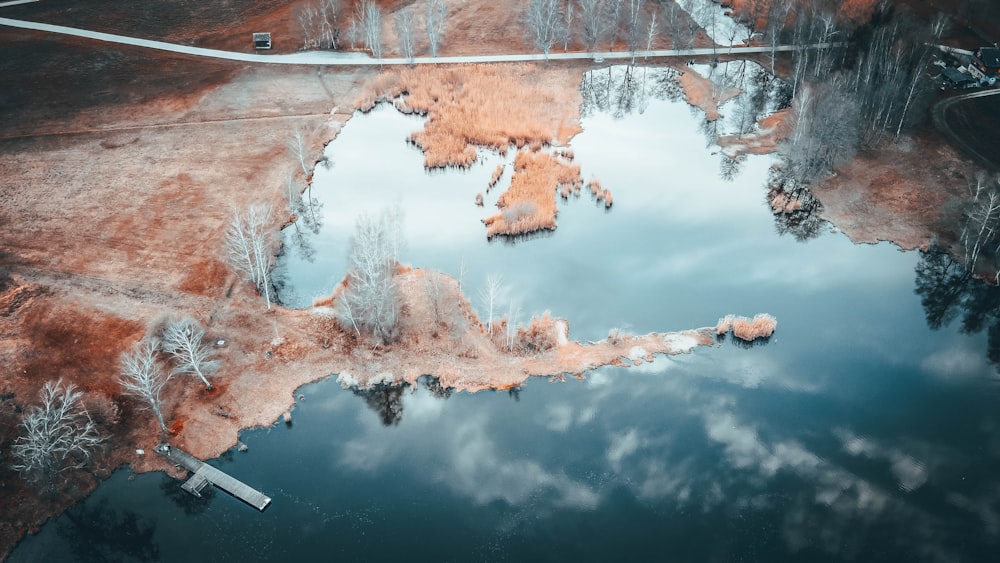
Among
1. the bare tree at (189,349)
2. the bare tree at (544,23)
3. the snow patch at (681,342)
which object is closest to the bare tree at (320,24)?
the bare tree at (544,23)

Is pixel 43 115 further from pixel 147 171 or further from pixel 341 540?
pixel 341 540

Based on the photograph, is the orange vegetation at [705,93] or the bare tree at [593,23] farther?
the bare tree at [593,23]

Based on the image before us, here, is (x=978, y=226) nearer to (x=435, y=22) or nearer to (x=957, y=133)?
(x=957, y=133)

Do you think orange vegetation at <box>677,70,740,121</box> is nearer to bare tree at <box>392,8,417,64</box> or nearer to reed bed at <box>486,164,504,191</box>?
reed bed at <box>486,164,504,191</box>

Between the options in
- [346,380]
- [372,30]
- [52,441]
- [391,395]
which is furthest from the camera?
[372,30]

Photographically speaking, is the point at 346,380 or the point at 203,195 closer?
the point at 346,380

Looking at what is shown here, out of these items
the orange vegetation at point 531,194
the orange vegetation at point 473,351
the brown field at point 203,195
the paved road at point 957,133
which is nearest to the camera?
the brown field at point 203,195

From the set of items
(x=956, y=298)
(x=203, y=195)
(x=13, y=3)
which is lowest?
(x=956, y=298)

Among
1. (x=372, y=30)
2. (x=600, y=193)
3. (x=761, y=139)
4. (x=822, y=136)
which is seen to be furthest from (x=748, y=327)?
(x=372, y=30)

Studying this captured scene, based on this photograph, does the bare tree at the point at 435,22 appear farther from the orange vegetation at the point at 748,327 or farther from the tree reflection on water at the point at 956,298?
the tree reflection on water at the point at 956,298
